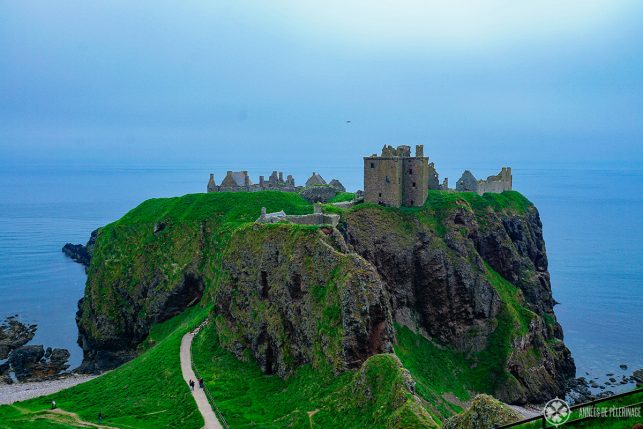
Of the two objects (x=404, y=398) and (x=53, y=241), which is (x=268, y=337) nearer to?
(x=404, y=398)

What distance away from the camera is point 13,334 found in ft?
309

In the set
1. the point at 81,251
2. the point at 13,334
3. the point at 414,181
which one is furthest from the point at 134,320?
the point at 81,251

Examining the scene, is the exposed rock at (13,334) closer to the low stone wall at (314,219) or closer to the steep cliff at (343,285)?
the steep cliff at (343,285)

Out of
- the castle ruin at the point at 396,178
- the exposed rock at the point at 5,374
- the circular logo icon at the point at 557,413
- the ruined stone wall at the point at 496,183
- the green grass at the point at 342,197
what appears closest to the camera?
the circular logo icon at the point at 557,413

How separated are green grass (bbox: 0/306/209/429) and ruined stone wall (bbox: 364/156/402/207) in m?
35.4

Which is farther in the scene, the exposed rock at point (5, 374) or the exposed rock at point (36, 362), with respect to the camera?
the exposed rock at point (36, 362)

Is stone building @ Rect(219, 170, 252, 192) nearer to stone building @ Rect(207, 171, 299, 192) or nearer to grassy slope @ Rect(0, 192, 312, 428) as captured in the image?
stone building @ Rect(207, 171, 299, 192)

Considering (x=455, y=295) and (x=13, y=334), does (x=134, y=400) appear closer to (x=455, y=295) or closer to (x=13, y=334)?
(x=455, y=295)

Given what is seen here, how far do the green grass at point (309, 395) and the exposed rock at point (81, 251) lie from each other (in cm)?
11035

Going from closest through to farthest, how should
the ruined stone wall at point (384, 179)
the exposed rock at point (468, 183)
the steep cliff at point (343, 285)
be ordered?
1. the steep cliff at point (343, 285)
2. the ruined stone wall at point (384, 179)
3. the exposed rock at point (468, 183)

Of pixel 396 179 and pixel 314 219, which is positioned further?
pixel 396 179

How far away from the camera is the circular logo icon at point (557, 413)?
19.3 m

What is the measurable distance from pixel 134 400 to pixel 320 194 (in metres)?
59.2

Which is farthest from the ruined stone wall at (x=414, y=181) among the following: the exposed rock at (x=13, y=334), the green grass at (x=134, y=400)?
the exposed rock at (x=13, y=334)
